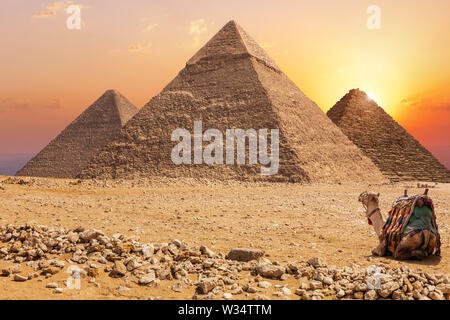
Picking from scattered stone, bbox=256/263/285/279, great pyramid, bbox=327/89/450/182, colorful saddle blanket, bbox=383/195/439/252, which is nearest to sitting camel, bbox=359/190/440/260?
colorful saddle blanket, bbox=383/195/439/252

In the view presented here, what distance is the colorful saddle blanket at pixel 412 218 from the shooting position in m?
4.76

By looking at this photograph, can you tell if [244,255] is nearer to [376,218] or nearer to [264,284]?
[264,284]

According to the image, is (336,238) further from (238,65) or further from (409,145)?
(409,145)

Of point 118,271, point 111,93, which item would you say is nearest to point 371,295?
point 118,271

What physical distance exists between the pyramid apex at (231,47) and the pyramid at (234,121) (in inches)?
3.5

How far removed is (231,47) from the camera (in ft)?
117

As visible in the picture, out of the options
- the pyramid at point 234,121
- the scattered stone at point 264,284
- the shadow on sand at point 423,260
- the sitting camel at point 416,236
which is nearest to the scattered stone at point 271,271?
the scattered stone at point 264,284

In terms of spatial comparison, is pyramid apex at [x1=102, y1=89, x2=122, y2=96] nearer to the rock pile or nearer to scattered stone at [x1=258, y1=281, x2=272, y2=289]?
the rock pile

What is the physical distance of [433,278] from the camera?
154 inches

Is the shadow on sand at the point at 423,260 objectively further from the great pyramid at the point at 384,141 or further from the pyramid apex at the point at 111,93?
the pyramid apex at the point at 111,93

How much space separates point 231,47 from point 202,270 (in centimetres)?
3336
